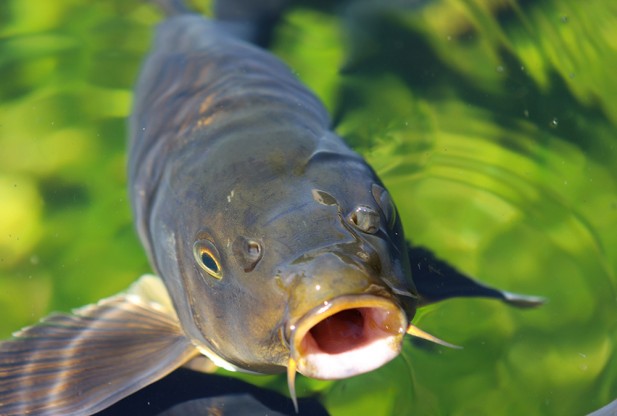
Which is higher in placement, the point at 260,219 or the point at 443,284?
the point at 260,219

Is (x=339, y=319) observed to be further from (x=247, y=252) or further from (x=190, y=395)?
(x=190, y=395)

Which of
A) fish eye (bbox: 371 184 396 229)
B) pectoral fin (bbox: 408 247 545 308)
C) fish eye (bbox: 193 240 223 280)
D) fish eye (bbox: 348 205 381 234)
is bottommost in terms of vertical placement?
pectoral fin (bbox: 408 247 545 308)

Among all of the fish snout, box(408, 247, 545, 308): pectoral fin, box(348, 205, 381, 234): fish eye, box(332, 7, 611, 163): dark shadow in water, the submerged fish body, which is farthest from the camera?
box(332, 7, 611, 163): dark shadow in water

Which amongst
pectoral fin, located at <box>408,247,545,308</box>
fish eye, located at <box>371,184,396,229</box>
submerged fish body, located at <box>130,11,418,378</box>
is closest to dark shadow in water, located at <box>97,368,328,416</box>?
submerged fish body, located at <box>130,11,418,378</box>

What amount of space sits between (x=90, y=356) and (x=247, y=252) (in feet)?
4.26

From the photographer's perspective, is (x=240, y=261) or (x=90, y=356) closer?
(x=240, y=261)

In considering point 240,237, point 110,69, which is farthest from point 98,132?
point 240,237

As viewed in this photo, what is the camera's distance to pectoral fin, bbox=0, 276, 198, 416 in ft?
11.9

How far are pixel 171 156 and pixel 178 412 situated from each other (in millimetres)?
1248

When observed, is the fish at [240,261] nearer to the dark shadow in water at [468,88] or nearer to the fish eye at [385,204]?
the fish eye at [385,204]

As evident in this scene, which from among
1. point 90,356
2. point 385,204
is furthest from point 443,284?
point 90,356

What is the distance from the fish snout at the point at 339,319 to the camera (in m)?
2.57

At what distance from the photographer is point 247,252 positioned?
9.76ft

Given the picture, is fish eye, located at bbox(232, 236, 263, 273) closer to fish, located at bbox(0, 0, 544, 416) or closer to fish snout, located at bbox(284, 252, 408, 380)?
fish, located at bbox(0, 0, 544, 416)
